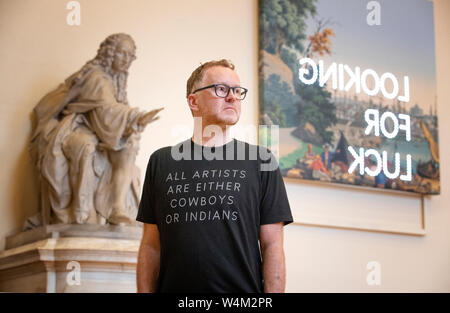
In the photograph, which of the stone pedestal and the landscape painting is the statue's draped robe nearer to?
the stone pedestal

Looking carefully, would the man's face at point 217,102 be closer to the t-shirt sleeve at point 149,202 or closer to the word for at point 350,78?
the t-shirt sleeve at point 149,202

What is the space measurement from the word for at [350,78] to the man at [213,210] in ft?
18.6

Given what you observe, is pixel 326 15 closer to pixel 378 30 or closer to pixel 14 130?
pixel 378 30

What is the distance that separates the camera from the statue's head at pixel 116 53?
5953 millimetres

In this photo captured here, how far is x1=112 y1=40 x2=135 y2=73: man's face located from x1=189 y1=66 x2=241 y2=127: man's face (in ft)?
11.5

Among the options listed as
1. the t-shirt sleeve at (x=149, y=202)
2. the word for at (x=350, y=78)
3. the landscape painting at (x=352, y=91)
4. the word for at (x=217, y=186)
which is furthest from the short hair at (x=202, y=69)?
the word for at (x=350, y=78)

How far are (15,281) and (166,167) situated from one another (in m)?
3.59

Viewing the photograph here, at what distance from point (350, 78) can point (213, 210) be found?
21.1ft

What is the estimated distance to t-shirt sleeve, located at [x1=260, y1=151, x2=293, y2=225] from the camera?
7.84 ft

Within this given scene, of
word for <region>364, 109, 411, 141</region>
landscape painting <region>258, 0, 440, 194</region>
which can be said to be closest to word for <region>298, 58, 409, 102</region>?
landscape painting <region>258, 0, 440, 194</region>

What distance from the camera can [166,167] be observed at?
2.49m

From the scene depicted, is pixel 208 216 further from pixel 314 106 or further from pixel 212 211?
pixel 314 106

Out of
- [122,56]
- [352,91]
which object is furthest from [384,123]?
[122,56]

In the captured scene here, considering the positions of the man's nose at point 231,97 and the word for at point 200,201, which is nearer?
the word for at point 200,201
